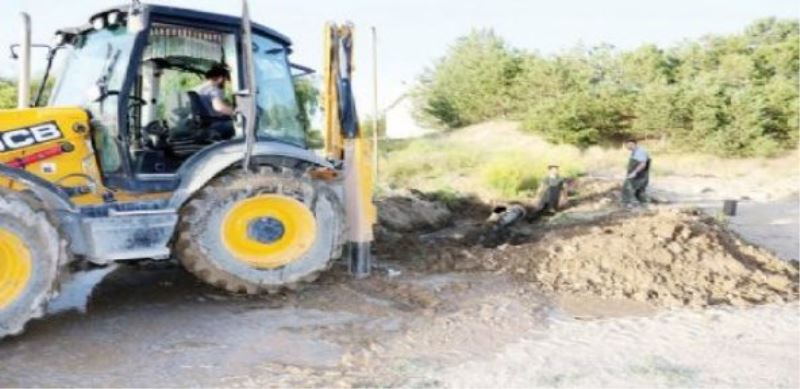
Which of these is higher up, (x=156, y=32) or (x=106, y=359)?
(x=156, y=32)

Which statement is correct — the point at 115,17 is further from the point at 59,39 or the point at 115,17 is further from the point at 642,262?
the point at 642,262

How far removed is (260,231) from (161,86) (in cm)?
148

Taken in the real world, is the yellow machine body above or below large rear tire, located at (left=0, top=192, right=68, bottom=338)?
above

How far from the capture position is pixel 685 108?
2836cm

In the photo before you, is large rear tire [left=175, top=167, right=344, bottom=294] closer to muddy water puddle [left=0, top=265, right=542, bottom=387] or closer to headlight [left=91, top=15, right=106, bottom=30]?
muddy water puddle [left=0, top=265, right=542, bottom=387]

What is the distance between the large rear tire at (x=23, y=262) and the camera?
516 cm

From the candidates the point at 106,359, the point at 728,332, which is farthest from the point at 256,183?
the point at 728,332

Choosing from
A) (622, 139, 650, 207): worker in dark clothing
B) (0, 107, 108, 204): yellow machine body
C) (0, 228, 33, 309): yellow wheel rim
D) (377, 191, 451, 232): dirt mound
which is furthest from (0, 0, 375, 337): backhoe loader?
(622, 139, 650, 207): worker in dark clothing

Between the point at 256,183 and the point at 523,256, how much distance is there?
3161 mm

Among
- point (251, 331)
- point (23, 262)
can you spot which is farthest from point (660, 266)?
point (23, 262)

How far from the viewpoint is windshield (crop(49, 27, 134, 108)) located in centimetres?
612

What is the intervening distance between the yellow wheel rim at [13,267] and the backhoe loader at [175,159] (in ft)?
0.40

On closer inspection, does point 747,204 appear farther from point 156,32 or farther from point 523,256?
point 156,32

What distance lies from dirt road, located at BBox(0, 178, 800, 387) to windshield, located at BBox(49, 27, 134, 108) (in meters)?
1.66
